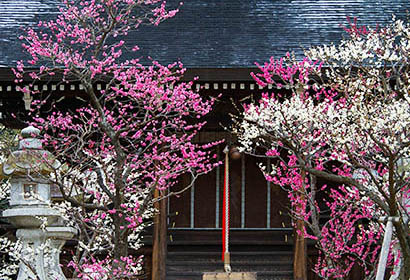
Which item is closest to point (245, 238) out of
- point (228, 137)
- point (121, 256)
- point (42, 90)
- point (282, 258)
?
point (282, 258)

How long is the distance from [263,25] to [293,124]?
3.15 meters

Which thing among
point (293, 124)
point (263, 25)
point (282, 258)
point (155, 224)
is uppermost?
point (263, 25)

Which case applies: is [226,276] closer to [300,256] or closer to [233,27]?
[300,256]

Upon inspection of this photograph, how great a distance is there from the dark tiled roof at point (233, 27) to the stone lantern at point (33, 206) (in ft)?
12.2

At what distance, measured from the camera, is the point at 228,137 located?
44.9ft

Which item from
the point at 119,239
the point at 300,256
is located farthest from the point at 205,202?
the point at 119,239

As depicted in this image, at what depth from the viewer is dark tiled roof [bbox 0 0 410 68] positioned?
1350 centimetres

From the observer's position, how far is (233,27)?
47.5ft

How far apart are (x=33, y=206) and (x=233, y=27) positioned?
5.92m

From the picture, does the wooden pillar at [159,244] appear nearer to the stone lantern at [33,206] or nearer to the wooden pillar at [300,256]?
the wooden pillar at [300,256]

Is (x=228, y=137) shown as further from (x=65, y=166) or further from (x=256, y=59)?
(x=65, y=166)

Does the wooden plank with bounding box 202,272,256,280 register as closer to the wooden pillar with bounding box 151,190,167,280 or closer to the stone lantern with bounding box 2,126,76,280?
the stone lantern with bounding box 2,126,76,280

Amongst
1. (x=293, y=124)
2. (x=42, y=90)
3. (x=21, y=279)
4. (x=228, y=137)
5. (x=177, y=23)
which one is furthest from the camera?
(x=177, y=23)

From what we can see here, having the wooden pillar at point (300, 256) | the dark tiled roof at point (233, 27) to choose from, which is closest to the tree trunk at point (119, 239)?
the wooden pillar at point (300, 256)
